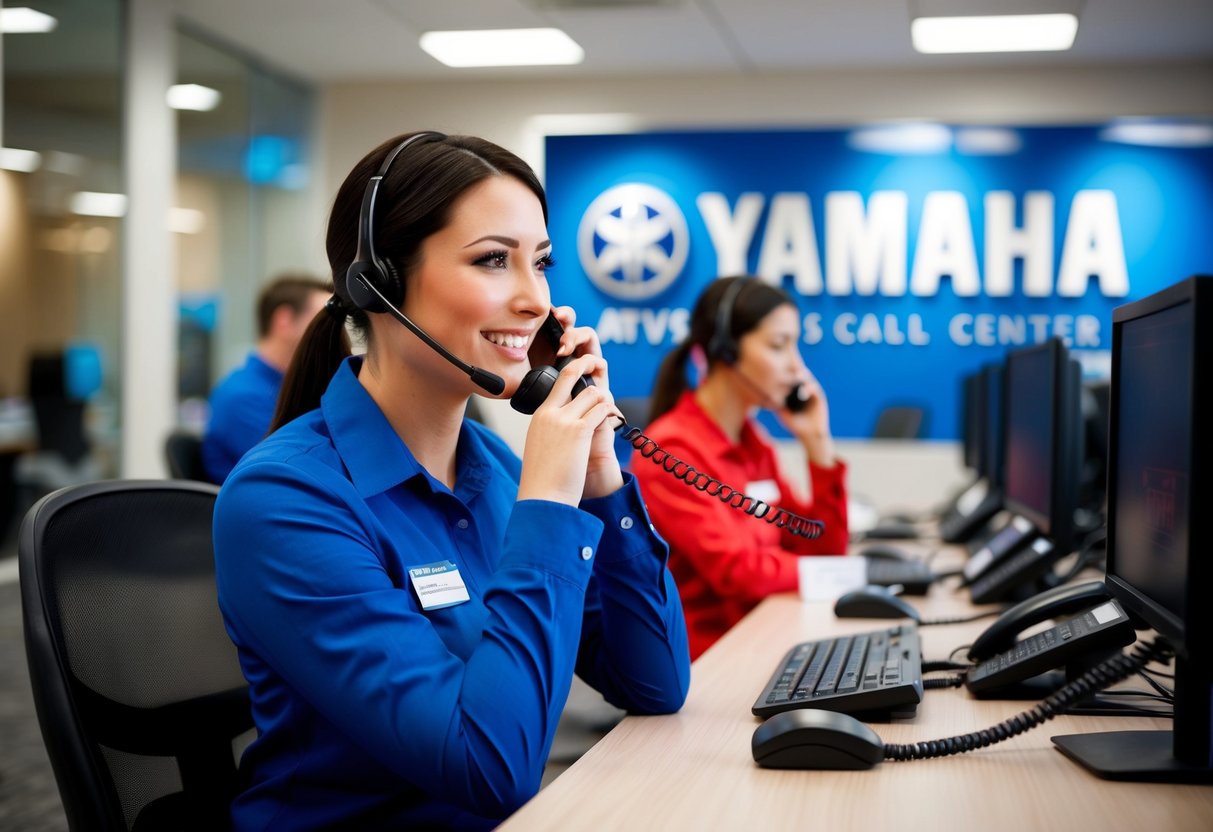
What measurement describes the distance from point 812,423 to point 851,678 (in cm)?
161

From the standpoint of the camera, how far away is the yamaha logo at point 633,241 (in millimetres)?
7188

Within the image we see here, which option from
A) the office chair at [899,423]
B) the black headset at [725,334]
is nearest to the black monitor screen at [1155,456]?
the black headset at [725,334]

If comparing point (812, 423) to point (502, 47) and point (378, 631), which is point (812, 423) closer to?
point (378, 631)

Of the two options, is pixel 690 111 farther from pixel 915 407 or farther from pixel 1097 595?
pixel 1097 595

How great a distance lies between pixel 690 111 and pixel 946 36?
5.39ft

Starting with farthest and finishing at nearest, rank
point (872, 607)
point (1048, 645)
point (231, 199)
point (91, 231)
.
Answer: point (231, 199) → point (91, 231) → point (872, 607) → point (1048, 645)

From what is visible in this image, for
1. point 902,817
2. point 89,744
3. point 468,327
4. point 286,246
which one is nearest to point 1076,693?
point 902,817

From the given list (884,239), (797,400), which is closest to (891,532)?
(797,400)

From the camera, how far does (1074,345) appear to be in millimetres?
6789

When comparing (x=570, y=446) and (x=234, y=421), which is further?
(x=234, y=421)

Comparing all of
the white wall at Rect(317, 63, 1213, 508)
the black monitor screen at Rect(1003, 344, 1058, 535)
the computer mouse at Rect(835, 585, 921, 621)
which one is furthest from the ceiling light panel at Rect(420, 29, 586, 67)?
the computer mouse at Rect(835, 585, 921, 621)

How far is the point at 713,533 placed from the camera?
242 cm

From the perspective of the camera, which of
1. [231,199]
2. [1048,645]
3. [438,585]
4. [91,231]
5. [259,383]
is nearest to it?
[438,585]

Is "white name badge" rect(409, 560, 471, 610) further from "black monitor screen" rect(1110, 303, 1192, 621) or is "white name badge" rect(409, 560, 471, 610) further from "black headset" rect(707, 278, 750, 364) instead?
"black headset" rect(707, 278, 750, 364)
